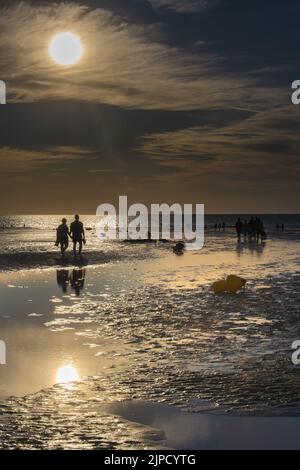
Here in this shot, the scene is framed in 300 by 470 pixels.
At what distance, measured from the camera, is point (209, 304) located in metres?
15.7

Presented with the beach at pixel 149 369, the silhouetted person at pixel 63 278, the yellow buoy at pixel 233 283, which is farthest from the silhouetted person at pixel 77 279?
the yellow buoy at pixel 233 283

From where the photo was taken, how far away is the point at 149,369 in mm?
8992

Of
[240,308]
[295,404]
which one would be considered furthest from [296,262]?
[295,404]

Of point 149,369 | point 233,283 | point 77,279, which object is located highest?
point 233,283

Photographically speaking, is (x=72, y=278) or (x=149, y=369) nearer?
(x=149, y=369)

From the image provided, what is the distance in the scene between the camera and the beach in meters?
6.32

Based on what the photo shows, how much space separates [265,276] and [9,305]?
37.2 ft

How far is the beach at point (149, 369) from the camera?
6.32 metres

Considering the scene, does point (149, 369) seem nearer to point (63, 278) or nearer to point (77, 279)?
point (77, 279)

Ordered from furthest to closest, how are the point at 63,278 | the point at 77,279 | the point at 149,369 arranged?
the point at 63,278 → the point at 77,279 → the point at 149,369

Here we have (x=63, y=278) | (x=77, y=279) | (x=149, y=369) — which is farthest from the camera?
(x=63, y=278)

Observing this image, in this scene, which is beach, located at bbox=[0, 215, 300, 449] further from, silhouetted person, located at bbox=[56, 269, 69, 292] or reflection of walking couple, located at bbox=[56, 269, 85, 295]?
silhouetted person, located at bbox=[56, 269, 69, 292]

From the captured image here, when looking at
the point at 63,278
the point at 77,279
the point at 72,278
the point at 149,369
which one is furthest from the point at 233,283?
the point at 149,369
